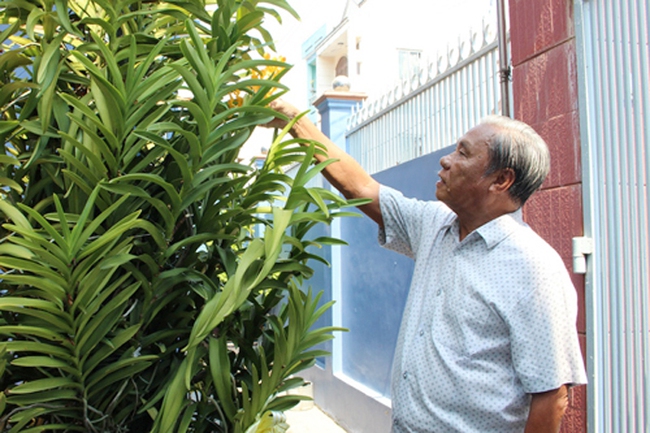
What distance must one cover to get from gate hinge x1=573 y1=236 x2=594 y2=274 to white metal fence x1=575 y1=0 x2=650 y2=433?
24mm

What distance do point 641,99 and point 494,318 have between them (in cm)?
105

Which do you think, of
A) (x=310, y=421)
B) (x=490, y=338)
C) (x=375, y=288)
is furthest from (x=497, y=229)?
(x=310, y=421)

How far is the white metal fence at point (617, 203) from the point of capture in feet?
6.75

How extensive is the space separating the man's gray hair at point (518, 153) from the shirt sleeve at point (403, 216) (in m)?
0.28

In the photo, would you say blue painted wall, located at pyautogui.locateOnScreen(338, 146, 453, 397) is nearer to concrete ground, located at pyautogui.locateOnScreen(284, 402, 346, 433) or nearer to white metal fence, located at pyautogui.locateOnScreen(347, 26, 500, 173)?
white metal fence, located at pyautogui.locateOnScreen(347, 26, 500, 173)

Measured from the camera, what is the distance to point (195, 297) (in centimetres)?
151

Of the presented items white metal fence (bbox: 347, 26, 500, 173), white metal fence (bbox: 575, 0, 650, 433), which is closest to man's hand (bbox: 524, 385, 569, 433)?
white metal fence (bbox: 575, 0, 650, 433)

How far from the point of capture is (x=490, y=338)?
1.49 m

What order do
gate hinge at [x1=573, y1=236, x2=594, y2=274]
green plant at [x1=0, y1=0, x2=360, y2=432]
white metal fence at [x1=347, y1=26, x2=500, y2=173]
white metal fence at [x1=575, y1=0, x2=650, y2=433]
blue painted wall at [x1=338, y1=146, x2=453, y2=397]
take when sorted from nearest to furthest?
1. green plant at [x1=0, y1=0, x2=360, y2=432]
2. white metal fence at [x1=575, y1=0, x2=650, y2=433]
3. gate hinge at [x1=573, y1=236, x2=594, y2=274]
4. white metal fence at [x1=347, y1=26, x2=500, y2=173]
5. blue painted wall at [x1=338, y1=146, x2=453, y2=397]

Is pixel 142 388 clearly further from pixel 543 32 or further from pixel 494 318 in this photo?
pixel 543 32

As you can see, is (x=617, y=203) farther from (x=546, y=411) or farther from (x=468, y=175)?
(x=546, y=411)

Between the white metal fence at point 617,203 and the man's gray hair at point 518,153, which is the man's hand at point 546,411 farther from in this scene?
the white metal fence at point 617,203

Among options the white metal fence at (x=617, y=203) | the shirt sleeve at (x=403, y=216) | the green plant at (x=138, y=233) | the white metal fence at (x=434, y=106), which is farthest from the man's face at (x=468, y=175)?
the white metal fence at (x=434, y=106)

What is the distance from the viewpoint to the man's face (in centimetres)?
161
